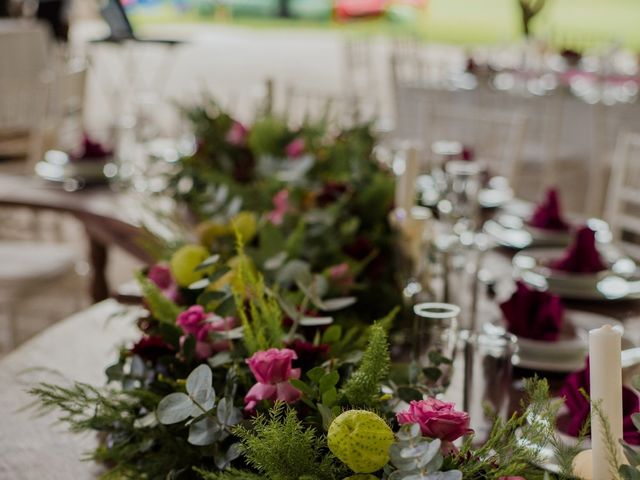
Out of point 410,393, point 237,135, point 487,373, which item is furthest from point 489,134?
point 410,393

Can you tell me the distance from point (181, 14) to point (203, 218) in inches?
616

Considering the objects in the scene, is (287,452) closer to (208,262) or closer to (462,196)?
(208,262)

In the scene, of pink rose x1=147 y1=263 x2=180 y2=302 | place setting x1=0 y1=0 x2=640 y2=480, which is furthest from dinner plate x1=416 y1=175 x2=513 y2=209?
pink rose x1=147 y1=263 x2=180 y2=302

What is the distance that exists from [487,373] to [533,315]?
31 centimetres

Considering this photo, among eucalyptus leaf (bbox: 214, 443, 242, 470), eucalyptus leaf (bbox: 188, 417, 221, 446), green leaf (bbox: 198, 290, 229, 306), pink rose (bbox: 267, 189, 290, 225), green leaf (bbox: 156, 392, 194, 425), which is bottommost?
pink rose (bbox: 267, 189, 290, 225)

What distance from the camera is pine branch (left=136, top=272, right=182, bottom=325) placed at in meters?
1.35

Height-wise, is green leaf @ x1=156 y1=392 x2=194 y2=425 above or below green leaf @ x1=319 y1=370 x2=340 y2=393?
below

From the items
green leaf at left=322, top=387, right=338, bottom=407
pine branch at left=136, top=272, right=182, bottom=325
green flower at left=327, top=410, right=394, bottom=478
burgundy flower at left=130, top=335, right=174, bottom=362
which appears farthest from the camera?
pine branch at left=136, top=272, right=182, bottom=325

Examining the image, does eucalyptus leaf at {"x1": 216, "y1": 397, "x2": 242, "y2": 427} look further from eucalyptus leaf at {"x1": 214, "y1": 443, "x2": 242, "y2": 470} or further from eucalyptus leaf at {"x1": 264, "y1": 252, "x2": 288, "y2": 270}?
eucalyptus leaf at {"x1": 264, "y1": 252, "x2": 288, "y2": 270}

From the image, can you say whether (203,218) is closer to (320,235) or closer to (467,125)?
(320,235)

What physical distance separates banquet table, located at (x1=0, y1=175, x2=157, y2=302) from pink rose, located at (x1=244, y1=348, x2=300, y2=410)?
1541 mm

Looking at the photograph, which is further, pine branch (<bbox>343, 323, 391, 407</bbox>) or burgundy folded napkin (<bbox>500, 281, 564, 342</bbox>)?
burgundy folded napkin (<bbox>500, 281, 564, 342</bbox>)

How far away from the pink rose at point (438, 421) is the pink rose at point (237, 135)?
2.00m

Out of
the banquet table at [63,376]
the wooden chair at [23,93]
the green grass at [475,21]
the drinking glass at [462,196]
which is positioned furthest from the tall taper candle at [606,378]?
the green grass at [475,21]
